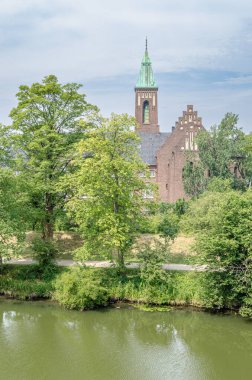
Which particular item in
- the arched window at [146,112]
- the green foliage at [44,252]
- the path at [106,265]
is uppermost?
the arched window at [146,112]

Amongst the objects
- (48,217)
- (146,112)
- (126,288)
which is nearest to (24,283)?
(48,217)

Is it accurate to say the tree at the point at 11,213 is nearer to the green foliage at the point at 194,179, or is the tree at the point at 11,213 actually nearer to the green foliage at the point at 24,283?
the green foliage at the point at 24,283

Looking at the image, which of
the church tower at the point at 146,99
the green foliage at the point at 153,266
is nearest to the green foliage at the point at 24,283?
the green foliage at the point at 153,266

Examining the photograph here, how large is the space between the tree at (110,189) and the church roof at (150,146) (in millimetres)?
25874

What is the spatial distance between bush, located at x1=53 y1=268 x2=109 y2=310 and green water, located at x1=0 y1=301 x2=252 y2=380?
19.9 inches

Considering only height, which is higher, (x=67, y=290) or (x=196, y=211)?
(x=196, y=211)

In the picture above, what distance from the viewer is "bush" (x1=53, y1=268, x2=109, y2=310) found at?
786 inches

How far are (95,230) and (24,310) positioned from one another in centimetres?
535

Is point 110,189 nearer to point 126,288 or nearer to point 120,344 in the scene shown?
point 126,288

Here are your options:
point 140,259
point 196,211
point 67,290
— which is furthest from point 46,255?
point 196,211

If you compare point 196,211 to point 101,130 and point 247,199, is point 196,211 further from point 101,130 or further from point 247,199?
point 101,130

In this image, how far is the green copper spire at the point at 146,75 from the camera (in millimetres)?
61400

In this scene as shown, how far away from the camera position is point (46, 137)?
958 inches

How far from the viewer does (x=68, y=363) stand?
1516 cm
